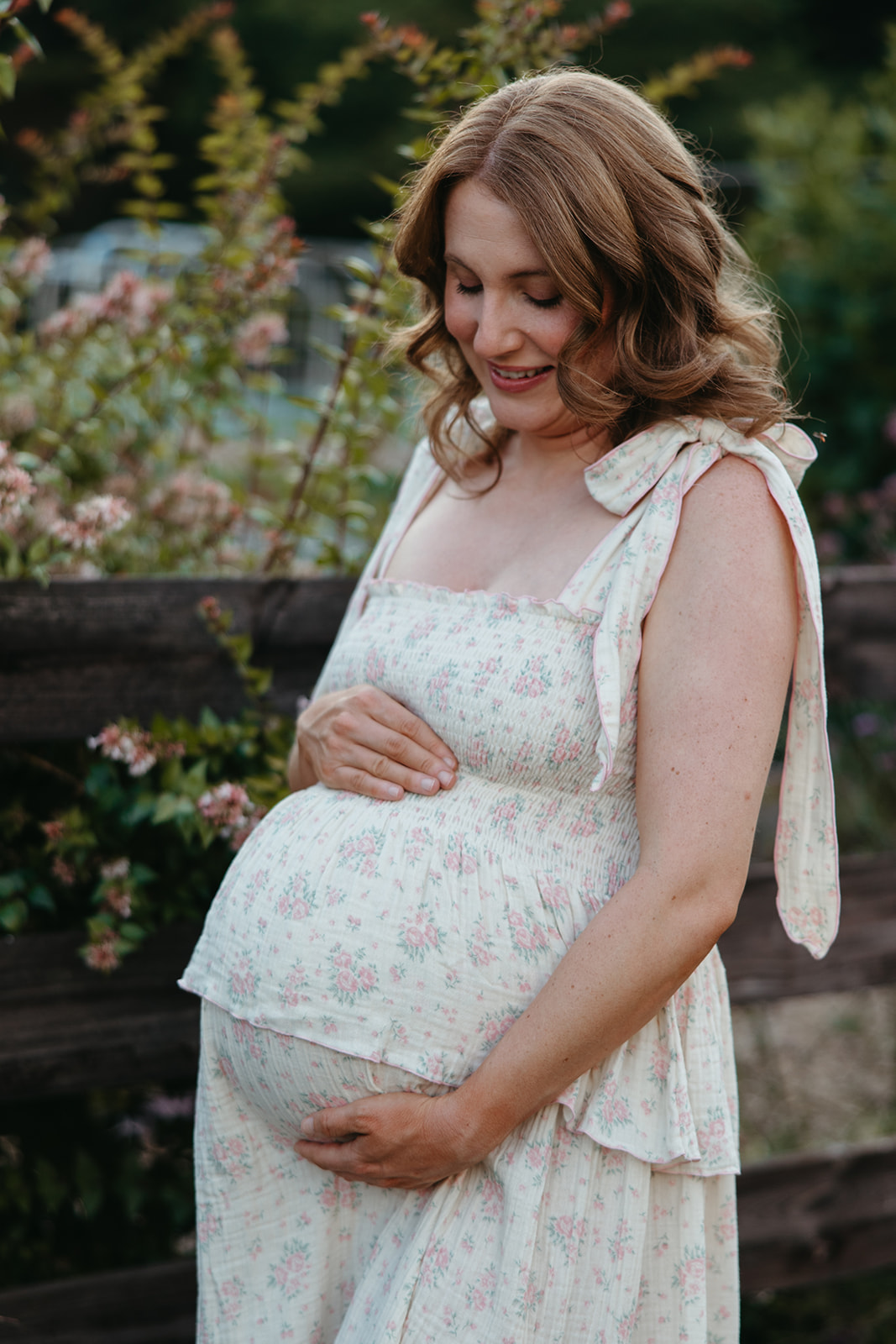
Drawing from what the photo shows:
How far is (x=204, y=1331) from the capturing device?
159 cm

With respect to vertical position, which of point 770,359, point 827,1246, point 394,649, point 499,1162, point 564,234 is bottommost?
point 827,1246

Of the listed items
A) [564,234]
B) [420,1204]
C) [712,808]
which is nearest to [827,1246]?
[420,1204]

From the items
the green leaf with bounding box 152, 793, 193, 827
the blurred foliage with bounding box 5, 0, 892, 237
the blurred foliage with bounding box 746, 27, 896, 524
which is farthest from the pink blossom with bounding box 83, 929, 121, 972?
the blurred foliage with bounding box 5, 0, 892, 237

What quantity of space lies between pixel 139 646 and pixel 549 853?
33.2 inches

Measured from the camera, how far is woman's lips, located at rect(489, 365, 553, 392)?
5.14ft

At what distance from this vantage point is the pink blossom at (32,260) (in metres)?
2.57

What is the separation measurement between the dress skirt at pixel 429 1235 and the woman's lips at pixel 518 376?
90 centimetres

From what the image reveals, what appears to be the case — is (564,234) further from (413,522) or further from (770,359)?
(413,522)

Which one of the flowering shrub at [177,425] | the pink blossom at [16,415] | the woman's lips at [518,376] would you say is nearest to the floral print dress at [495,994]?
the woman's lips at [518,376]

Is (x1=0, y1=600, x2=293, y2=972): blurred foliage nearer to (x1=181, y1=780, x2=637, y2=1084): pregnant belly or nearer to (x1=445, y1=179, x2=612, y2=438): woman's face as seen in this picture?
(x1=181, y1=780, x2=637, y2=1084): pregnant belly

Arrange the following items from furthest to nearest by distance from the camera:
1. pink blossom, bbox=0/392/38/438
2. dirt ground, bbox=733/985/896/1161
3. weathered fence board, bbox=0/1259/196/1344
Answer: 1. dirt ground, bbox=733/985/896/1161
2. pink blossom, bbox=0/392/38/438
3. weathered fence board, bbox=0/1259/196/1344

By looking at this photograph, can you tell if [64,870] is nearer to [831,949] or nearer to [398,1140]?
[398,1140]

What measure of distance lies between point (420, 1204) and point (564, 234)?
1.23 meters

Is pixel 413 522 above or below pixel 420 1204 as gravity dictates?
above
